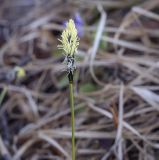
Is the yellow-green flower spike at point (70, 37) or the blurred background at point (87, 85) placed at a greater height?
the yellow-green flower spike at point (70, 37)

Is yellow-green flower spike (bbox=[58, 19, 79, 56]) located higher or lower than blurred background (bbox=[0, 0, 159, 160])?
higher

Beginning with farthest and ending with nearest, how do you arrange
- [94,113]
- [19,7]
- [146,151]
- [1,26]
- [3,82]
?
1. [19,7]
2. [1,26]
3. [3,82]
4. [94,113]
5. [146,151]

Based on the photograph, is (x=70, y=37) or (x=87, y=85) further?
(x=87, y=85)

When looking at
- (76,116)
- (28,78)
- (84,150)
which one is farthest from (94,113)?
(28,78)

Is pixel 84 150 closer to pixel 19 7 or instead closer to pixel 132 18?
pixel 132 18

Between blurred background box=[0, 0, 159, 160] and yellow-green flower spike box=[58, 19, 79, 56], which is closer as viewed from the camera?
yellow-green flower spike box=[58, 19, 79, 56]

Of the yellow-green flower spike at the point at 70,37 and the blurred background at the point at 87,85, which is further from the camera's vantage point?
the blurred background at the point at 87,85

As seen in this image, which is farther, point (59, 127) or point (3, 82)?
point (3, 82)

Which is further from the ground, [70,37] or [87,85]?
[70,37]
